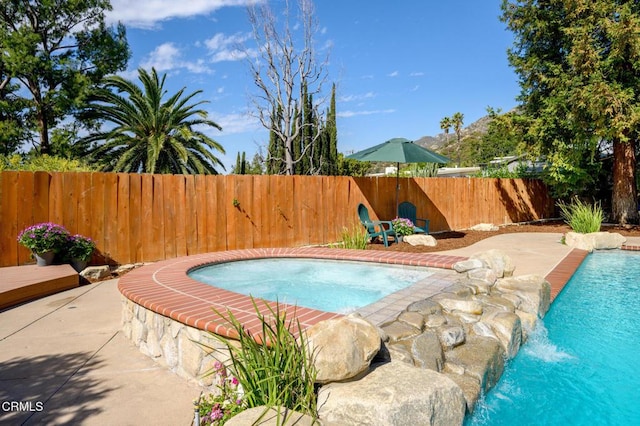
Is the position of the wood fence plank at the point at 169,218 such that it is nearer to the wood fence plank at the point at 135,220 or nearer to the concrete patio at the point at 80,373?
the wood fence plank at the point at 135,220

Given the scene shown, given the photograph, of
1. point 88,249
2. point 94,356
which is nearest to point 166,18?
point 88,249

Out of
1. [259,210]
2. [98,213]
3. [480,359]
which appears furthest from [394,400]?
[259,210]

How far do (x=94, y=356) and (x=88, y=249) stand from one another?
138 inches

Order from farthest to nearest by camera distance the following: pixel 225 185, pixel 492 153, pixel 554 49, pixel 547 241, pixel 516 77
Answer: pixel 492 153
pixel 516 77
pixel 554 49
pixel 547 241
pixel 225 185

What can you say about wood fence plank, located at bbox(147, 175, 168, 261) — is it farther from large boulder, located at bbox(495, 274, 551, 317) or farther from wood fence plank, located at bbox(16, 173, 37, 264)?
large boulder, located at bbox(495, 274, 551, 317)

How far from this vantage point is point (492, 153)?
132ft

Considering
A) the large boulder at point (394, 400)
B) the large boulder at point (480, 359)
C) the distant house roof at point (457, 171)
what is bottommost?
the large boulder at point (480, 359)

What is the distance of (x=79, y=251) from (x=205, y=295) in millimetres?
3734

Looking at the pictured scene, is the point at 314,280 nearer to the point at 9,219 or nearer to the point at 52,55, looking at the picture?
the point at 9,219

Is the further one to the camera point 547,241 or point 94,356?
point 547,241

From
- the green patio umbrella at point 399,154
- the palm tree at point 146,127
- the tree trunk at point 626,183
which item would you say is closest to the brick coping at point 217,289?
the green patio umbrella at point 399,154

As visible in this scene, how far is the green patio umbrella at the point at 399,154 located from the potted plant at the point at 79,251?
18.5 feet

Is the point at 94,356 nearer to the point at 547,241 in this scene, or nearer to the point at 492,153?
the point at 547,241

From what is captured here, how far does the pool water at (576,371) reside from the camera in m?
2.45
